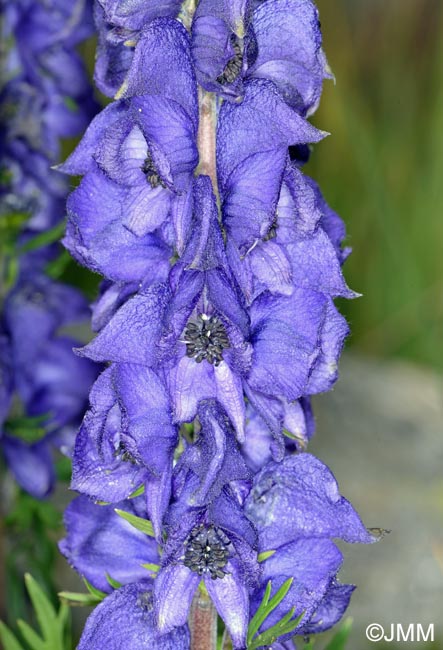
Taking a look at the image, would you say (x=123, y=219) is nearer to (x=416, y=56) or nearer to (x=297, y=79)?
(x=297, y=79)

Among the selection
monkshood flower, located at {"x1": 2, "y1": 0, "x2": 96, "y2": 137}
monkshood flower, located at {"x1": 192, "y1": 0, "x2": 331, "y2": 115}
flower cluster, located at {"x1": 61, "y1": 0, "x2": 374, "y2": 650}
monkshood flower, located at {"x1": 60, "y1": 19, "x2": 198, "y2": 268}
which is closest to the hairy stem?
flower cluster, located at {"x1": 61, "y1": 0, "x2": 374, "y2": 650}

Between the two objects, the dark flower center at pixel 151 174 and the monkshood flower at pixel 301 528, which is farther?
the monkshood flower at pixel 301 528

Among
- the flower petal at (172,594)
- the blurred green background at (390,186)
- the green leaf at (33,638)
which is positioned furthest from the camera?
the blurred green background at (390,186)

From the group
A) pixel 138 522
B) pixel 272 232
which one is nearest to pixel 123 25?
pixel 272 232

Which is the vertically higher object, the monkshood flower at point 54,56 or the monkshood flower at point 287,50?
the monkshood flower at point 287,50

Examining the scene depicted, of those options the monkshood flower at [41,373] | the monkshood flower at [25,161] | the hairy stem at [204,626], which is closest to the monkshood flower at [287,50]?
the hairy stem at [204,626]

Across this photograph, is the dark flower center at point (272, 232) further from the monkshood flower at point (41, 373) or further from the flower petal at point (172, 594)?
the monkshood flower at point (41, 373)

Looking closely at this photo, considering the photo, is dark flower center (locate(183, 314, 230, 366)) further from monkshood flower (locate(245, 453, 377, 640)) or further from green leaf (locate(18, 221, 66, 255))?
green leaf (locate(18, 221, 66, 255))

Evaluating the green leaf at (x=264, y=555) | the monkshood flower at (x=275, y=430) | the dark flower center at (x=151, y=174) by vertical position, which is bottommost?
the green leaf at (x=264, y=555)
